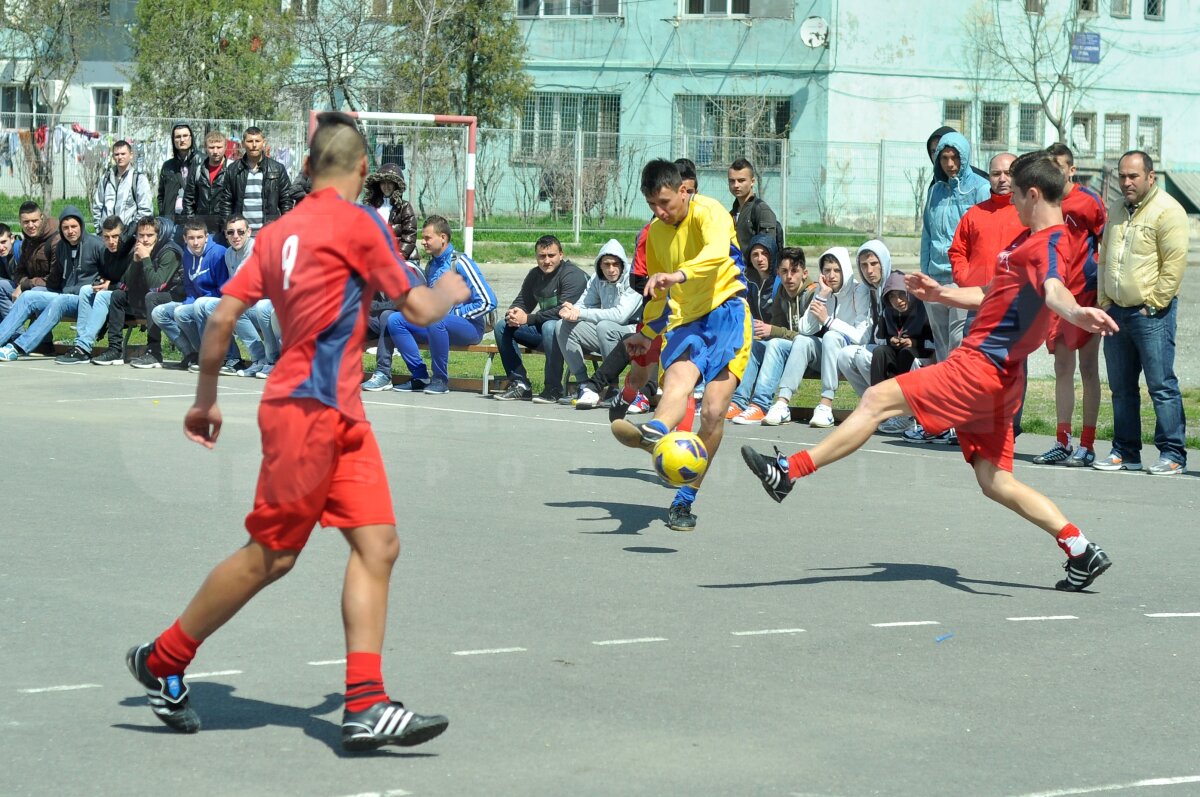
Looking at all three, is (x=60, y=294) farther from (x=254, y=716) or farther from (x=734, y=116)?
(x=734, y=116)

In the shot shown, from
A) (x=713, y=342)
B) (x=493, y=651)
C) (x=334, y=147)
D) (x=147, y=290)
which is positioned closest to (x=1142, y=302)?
(x=713, y=342)

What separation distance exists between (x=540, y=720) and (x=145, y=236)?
14373 millimetres

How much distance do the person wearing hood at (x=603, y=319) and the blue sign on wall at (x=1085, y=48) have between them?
32999 millimetres

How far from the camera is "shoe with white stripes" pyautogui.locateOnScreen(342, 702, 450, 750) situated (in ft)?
17.7

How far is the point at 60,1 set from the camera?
4847 centimetres

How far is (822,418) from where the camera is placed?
594 inches

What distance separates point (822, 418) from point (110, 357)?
8.45 m

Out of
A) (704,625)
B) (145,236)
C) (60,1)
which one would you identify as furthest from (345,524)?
(60,1)

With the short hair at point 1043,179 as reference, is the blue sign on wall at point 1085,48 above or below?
above

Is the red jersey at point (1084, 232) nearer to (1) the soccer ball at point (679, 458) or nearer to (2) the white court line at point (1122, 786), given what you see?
(1) the soccer ball at point (679, 458)

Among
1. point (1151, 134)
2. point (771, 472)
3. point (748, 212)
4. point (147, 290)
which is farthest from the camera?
point (1151, 134)

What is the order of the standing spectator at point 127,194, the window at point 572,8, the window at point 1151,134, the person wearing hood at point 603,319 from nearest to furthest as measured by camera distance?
1. the person wearing hood at point 603,319
2. the standing spectator at point 127,194
3. the window at point 572,8
4. the window at point 1151,134

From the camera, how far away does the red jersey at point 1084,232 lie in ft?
44.2

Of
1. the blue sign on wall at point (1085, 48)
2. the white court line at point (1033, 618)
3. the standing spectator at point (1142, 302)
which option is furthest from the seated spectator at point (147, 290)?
the blue sign on wall at point (1085, 48)
